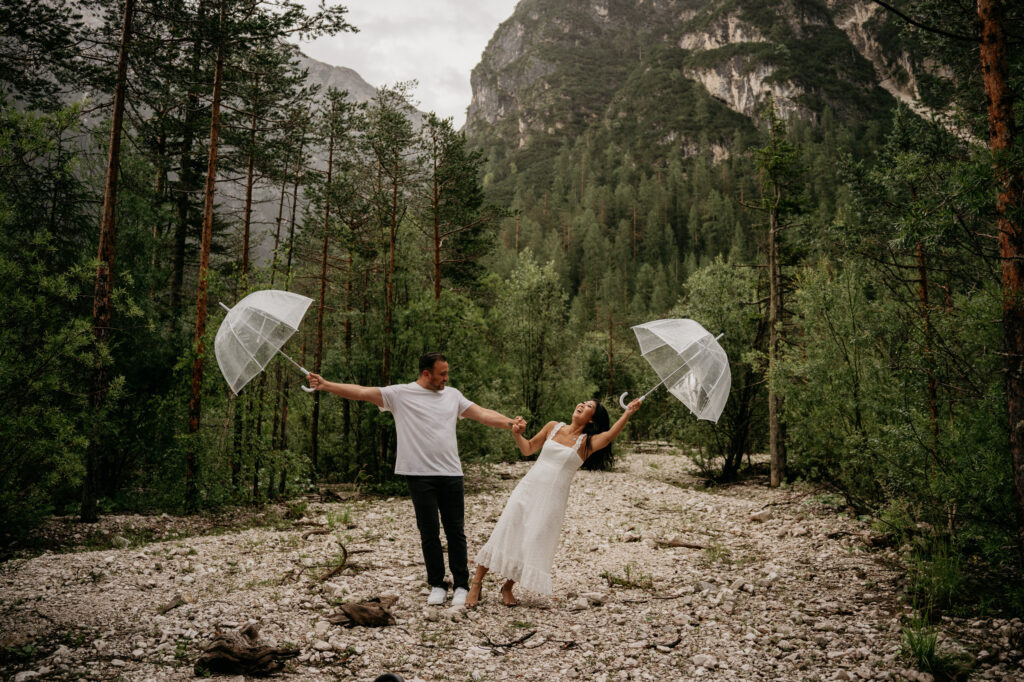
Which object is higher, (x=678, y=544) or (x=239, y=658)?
(x=239, y=658)

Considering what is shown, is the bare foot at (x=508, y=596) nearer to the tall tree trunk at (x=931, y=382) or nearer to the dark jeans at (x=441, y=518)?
the dark jeans at (x=441, y=518)

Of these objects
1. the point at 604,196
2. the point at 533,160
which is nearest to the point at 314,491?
the point at 604,196

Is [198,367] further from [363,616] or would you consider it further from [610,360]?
[610,360]

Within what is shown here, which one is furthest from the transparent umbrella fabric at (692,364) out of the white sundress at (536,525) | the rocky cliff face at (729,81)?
the rocky cliff face at (729,81)

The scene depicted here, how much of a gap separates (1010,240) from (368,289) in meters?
15.4

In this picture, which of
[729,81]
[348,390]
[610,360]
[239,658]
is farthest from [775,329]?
[729,81]

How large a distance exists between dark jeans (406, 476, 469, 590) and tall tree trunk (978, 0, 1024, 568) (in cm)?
568

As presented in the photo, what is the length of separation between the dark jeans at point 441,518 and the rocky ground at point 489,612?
16.3 inches

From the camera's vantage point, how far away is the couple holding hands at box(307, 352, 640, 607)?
19.2 feet

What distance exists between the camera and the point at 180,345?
483 inches

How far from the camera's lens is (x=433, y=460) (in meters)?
5.95

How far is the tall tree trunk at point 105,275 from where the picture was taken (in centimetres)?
969

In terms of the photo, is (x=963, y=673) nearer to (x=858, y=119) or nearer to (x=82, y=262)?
(x=82, y=262)

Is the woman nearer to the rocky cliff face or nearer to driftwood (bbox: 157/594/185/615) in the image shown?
driftwood (bbox: 157/594/185/615)
